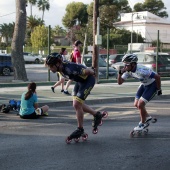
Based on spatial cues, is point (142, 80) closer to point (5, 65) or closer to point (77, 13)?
point (5, 65)

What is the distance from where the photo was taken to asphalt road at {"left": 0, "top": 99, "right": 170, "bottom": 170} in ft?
20.7

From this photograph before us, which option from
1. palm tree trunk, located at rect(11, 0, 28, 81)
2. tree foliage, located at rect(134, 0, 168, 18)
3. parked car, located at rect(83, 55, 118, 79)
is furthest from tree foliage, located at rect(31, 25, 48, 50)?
palm tree trunk, located at rect(11, 0, 28, 81)

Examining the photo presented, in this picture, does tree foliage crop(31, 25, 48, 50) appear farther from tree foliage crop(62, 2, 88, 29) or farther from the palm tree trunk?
the palm tree trunk

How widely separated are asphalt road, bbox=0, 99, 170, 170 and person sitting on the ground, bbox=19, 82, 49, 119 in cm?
20

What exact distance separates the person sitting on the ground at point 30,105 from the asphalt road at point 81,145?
20 cm

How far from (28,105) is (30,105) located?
0.05 meters

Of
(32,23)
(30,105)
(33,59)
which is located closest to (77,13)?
(32,23)

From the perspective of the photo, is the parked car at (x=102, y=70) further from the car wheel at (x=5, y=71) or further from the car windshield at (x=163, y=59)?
the car wheel at (x=5, y=71)

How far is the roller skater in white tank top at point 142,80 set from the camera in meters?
8.15

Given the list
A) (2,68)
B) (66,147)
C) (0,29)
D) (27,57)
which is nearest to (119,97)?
(66,147)

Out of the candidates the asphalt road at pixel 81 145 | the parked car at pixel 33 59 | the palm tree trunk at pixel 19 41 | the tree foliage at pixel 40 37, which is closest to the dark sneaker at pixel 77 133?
the asphalt road at pixel 81 145

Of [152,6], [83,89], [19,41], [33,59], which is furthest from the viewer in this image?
[152,6]

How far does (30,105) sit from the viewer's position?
410 inches

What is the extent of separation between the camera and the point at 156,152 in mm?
7066
